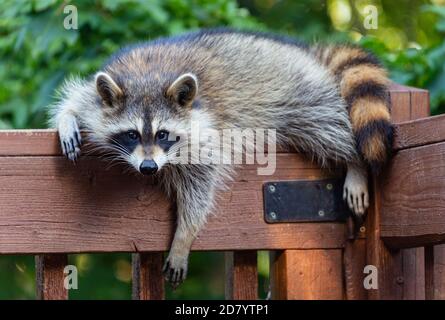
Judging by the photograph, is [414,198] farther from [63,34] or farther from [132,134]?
[63,34]

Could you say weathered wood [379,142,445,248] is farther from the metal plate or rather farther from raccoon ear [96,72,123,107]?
raccoon ear [96,72,123,107]

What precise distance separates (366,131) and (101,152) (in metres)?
0.99

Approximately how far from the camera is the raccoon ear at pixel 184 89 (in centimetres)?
363

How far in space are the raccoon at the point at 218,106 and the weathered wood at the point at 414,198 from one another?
94mm

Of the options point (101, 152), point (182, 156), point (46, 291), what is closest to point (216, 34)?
point (182, 156)

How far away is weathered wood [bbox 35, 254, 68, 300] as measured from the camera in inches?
124

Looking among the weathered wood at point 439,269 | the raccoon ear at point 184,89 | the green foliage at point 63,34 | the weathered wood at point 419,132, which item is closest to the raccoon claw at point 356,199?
the weathered wood at point 419,132

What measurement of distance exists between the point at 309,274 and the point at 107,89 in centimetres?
115

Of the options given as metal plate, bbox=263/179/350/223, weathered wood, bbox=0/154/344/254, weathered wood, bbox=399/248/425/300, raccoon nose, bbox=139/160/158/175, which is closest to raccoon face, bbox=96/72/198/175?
raccoon nose, bbox=139/160/158/175

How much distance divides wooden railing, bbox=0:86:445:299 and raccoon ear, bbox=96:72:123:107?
1.79 ft

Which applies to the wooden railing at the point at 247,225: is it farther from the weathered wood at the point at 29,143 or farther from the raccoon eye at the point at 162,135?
the raccoon eye at the point at 162,135

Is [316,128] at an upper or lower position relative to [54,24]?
lower

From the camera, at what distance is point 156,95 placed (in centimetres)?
377
